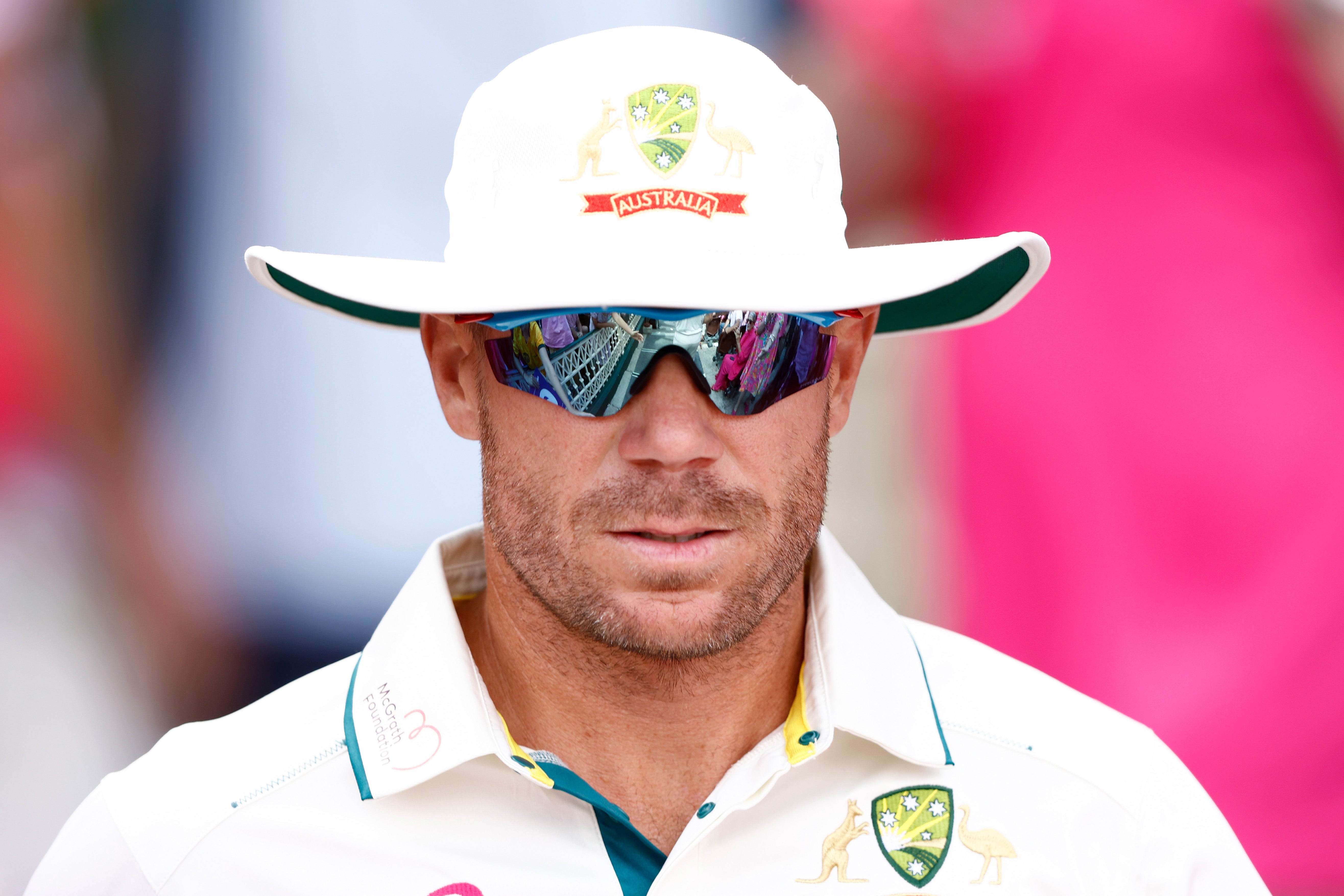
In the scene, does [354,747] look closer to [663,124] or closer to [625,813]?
[625,813]

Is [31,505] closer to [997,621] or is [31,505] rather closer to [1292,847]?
[997,621]

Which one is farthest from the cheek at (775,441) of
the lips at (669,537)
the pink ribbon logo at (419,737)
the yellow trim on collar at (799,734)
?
the pink ribbon logo at (419,737)

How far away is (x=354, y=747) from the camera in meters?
1.86

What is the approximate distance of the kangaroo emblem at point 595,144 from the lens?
5.94 feet

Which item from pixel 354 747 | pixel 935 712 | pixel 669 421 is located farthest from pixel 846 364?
pixel 354 747

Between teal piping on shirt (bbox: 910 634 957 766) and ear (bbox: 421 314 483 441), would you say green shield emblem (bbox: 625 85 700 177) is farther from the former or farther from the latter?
teal piping on shirt (bbox: 910 634 957 766)

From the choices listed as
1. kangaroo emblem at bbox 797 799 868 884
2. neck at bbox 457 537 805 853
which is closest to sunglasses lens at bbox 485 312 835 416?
neck at bbox 457 537 805 853

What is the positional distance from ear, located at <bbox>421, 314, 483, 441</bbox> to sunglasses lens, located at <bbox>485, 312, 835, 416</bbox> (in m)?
0.23

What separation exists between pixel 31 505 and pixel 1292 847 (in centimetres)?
353

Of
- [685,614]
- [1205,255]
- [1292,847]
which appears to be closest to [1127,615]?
[1292,847]

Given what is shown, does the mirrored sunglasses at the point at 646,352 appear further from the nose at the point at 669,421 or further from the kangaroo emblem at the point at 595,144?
the kangaroo emblem at the point at 595,144

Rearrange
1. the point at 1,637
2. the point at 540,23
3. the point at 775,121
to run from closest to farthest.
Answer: the point at 775,121 < the point at 1,637 < the point at 540,23

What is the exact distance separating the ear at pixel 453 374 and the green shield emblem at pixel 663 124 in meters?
→ 0.48

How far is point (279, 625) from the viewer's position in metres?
3.26
